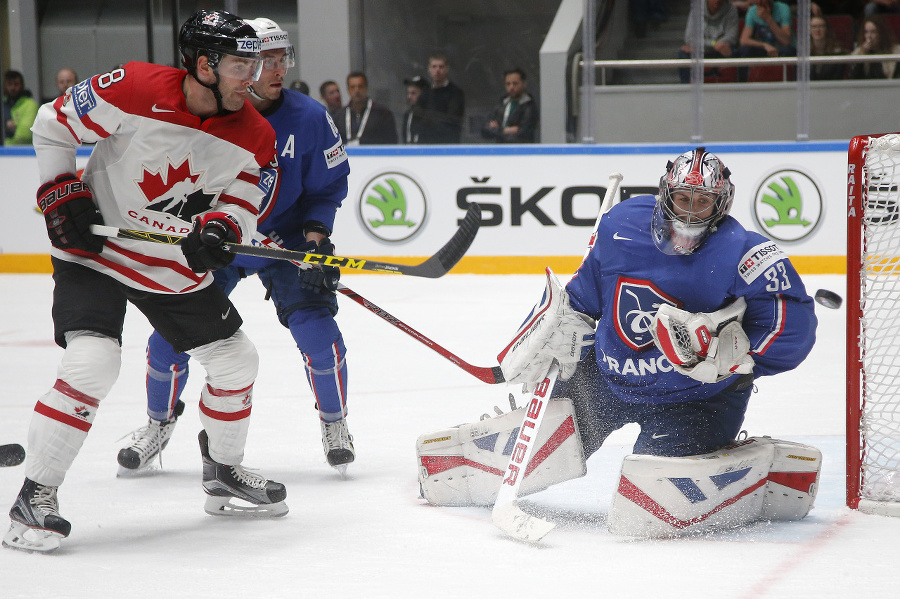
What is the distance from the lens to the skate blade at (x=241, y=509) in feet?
7.71

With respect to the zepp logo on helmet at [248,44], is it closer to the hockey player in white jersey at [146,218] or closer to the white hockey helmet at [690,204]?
the hockey player in white jersey at [146,218]

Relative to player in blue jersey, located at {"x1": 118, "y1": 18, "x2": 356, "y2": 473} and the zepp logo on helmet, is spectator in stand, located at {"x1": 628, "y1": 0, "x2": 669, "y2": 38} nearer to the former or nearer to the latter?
player in blue jersey, located at {"x1": 118, "y1": 18, "x2": 356, "y2": 473}

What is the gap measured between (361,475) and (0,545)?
911mm

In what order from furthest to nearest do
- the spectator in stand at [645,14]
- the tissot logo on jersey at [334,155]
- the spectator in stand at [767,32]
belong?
the spectator in stand at [645,14] → the spectator in stand at [767,32] → the tissot logo on jersey at [334,155]

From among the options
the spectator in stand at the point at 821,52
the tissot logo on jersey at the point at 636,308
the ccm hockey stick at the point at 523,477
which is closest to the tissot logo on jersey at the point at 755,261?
the tissot logo on jersey at the point at 636,308

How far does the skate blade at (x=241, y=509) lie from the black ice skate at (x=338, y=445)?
30 cm

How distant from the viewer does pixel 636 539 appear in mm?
2127

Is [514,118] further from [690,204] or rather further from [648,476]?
[648,476]

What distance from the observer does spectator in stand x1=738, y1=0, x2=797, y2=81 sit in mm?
6441

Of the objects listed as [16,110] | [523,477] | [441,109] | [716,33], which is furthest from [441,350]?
[16,110]

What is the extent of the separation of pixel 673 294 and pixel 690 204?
20 centimetres

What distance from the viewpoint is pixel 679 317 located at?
2082 millimetres

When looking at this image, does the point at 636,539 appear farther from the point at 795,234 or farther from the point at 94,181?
the point at 795,234

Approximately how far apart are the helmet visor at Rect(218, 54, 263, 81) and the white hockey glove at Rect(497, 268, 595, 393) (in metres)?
0.77
